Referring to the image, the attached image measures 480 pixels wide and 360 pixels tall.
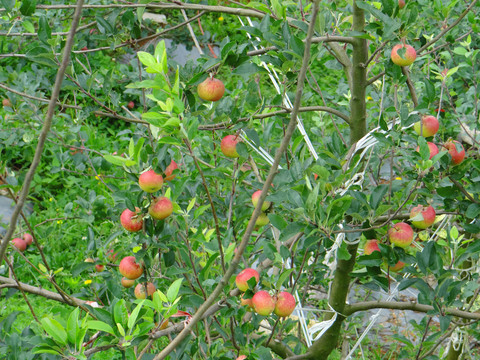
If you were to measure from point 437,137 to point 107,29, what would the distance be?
3.49ft

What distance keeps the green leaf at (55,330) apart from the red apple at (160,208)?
307 millimetres

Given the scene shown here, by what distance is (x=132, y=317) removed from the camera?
3.49 ft

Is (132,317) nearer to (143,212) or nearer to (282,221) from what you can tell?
(143,212)

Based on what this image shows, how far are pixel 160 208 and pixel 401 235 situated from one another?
23.5 inches

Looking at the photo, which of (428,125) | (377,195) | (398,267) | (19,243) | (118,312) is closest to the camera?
(118,312)

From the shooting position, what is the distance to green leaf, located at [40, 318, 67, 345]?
99cm

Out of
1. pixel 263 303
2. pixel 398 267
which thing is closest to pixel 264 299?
pixel 263 303

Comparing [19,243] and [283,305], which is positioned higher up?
[283,305]

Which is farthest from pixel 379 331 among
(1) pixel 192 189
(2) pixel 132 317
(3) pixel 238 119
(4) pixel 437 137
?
(2) pixel 132 317

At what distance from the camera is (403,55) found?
1359 millimetres

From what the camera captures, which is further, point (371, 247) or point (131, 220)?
point (371, 247)

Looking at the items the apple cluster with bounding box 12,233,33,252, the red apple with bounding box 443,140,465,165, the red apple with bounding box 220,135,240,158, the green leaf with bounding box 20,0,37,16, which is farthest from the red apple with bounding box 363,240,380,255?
the apple cluster with bounding box 12,233,33,252

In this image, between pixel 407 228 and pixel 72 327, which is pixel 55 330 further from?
pixel 407 228

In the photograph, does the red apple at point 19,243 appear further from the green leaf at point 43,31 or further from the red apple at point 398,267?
the red apple at point 398,267
